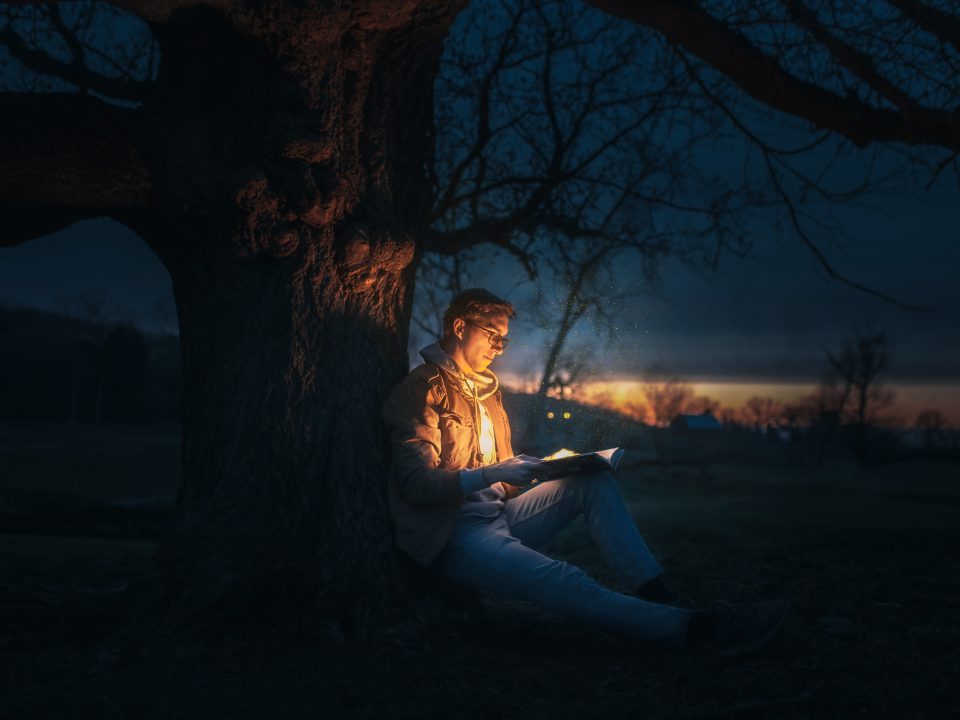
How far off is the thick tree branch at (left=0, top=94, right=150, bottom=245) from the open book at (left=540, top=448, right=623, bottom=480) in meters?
2.52

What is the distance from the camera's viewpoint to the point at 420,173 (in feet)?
16.2

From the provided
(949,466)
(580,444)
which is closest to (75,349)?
(949,466)

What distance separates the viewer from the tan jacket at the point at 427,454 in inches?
153

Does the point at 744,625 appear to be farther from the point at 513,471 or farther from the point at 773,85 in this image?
the point at 773,85

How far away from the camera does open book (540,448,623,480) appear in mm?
3803

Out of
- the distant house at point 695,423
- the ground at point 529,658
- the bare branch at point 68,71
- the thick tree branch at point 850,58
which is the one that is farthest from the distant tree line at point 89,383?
the thick tree branch at point 850,58

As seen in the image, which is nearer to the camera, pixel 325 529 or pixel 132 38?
pixel 325 529

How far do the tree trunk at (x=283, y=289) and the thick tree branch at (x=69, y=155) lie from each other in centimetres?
16

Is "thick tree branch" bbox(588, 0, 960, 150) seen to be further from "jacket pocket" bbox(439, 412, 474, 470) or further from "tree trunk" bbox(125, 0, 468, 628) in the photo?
"jacket pocket" bbox(439, 412, 474, 470)

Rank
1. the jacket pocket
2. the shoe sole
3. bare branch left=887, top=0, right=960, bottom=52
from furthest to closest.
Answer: bare branch left=887, top=0, right=960, bottom=52, the jacket pocket, the shoe sole

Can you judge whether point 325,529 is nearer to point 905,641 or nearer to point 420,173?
point 420,173

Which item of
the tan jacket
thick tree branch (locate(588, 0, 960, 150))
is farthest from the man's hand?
thick tree branch (locate(588, 0, 960, 150))

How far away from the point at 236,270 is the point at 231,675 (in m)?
2.01

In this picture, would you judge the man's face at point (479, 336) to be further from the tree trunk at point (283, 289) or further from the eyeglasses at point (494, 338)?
the tree trunk at point (283, 289)
